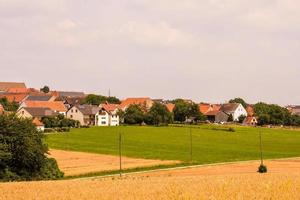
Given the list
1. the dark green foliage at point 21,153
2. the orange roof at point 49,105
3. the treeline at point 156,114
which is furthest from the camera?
the orange roof at point 49,105

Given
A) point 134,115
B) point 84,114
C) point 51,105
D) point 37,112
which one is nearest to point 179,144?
point 134,115

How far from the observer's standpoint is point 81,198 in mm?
24031

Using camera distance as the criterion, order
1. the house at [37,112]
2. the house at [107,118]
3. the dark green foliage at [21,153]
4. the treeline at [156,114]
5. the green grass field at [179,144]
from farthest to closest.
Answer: the house at [107,118] < the treeline at [156,114] < the house at [37,112] < the green grass field at [179,144] < the dark green foliage at [21,153]

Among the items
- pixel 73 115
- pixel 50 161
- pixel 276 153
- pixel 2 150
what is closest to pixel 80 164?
pixel 50 161

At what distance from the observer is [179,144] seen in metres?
109

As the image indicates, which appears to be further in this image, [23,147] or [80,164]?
[80,164]

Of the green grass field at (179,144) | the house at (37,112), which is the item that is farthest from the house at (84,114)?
the green grass field at (179,144)

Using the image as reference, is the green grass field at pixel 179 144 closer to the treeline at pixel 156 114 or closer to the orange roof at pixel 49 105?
the treeline at pixel 156 114

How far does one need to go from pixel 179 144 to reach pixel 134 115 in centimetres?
6226

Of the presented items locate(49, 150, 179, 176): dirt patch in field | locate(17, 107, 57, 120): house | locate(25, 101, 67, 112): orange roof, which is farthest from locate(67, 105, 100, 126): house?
locate(49, 150, 179, 176): dirt patch in field

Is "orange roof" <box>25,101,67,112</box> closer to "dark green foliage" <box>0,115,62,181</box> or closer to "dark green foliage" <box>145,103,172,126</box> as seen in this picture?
"dark green foliage" <box>145,103,172,126</box>

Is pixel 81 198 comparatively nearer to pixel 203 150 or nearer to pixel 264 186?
pixel 264 186

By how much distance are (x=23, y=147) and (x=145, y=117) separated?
11839 cm

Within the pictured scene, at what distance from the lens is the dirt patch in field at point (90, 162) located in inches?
2547
